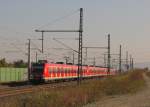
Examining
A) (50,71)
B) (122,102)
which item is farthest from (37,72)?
(122,102)

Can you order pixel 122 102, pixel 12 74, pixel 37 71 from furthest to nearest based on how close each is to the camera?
1. pixel 12 74
2. pixel 37 71
3. pixel 122 102

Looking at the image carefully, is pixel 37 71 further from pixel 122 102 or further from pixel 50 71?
pixel 122 102

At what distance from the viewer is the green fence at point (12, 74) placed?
61.3 meters

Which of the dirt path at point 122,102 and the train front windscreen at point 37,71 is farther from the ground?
the train front windscreen at point 37,71

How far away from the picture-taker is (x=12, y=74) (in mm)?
64438

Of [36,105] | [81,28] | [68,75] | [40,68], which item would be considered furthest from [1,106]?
[68,75]

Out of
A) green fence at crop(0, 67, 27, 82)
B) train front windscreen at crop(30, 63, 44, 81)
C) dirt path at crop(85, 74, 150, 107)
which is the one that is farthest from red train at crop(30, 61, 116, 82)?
dirt path at crop(85, 74, 150, 107)

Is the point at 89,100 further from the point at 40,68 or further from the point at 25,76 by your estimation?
the point at 25,76

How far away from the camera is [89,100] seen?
95.1 ft

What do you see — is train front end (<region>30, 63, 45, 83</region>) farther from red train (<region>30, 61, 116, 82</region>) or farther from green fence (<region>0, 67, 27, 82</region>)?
green fence (<region>0, 67, 27, 82</region>)

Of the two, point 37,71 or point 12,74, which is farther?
point 12,74

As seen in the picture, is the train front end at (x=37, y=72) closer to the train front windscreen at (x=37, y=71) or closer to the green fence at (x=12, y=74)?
the train front windscreen at (x=37, y=71)

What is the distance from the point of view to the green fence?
61.3 metres

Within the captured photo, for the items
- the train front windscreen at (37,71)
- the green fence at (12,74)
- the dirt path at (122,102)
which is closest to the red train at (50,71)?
the train front windscreen at (37,71)
